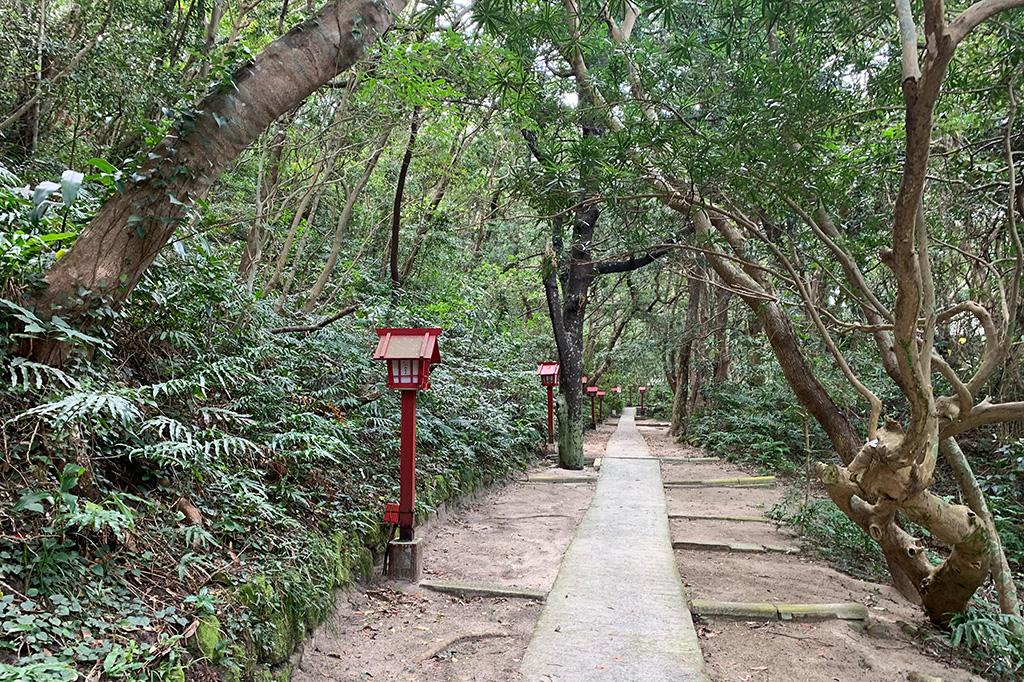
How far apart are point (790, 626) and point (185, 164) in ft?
15.0

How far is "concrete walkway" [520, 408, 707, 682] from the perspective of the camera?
3.18m

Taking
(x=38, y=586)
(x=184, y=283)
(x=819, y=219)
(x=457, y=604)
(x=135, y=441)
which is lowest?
(x=457, y=604)

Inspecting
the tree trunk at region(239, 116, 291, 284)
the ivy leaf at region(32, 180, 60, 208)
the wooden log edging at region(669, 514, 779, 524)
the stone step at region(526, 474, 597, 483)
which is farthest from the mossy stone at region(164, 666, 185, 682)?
the stone step at region(526, 474, 597, 483)

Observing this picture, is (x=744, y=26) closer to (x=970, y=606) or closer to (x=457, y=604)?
(x=970, y=606)

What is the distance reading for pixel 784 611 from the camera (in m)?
4.02

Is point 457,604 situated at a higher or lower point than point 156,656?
lower

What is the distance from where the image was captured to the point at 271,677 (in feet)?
9.00

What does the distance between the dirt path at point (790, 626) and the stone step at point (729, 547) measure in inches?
2.8

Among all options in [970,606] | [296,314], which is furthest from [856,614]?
[296,314]

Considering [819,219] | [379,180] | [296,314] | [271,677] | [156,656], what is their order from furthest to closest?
1. [379,180]
2. [296,314]
3. [819,219]
4. [271,677]
5. [156,656]

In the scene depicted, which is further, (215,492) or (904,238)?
(215,492)

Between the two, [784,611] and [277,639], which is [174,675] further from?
[784,611]

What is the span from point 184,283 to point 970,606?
574cm

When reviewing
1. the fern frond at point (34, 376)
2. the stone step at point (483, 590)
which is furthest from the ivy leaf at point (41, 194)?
the stone step at point (483, 590)
